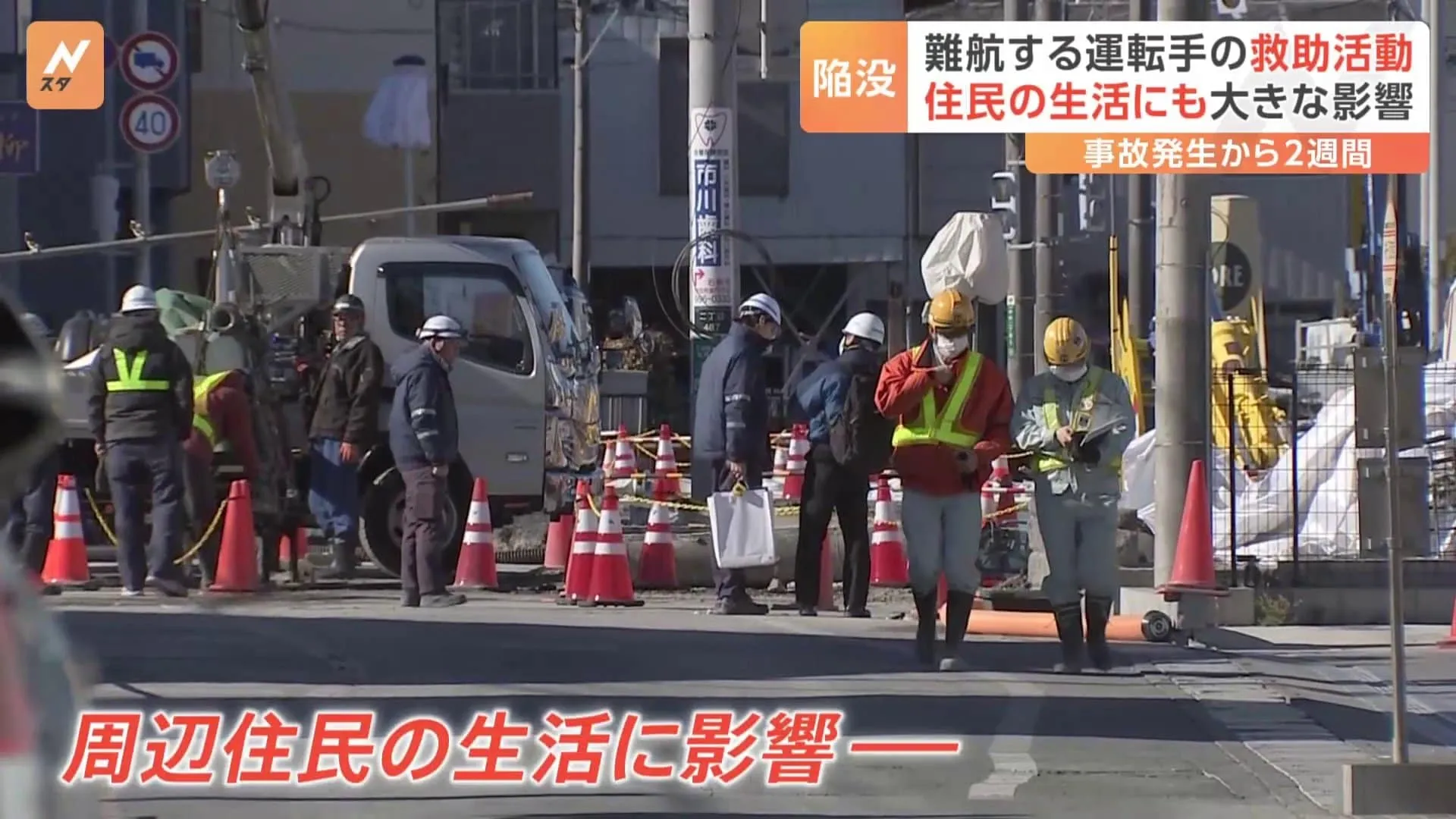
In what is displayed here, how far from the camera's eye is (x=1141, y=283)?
977 inches

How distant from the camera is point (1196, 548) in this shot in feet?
42.1

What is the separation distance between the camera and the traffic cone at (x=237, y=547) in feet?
46.9

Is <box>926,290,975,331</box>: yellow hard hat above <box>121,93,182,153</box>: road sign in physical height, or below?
below

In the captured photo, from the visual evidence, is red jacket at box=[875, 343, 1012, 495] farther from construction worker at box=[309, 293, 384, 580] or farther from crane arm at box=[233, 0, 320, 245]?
crane arm at box=[233, 0, 320, 245]

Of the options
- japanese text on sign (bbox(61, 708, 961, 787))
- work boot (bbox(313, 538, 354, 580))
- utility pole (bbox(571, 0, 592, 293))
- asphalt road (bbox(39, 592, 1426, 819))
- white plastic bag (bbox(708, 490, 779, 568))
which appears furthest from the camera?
utility pole (bbox(571, 0, 592, 293))

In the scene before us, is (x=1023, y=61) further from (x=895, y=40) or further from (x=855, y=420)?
→ (x=855, y=420)

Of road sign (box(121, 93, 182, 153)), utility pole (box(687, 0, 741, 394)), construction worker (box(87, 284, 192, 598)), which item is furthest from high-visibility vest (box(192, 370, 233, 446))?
road sign (box(121, 93, 182, 153))

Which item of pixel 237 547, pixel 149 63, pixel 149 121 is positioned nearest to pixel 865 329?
pixel 237 547

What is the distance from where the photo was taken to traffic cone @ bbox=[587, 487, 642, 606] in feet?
45.7

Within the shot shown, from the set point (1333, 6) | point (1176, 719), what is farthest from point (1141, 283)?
point (1176, 719)

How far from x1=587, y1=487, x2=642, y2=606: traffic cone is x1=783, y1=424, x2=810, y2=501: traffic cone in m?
4.71

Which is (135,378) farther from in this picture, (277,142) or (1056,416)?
(277,142)

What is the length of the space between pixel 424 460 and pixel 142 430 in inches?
69.3
